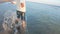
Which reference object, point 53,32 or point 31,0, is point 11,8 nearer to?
point 53,32

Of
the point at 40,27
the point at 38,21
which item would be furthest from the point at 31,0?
the point at 40,27

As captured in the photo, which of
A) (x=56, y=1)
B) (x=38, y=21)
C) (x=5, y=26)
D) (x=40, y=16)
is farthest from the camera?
(x=56, y=1)

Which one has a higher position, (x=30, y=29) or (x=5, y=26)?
(x=5, y=26)

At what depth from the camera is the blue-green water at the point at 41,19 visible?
1.34 m

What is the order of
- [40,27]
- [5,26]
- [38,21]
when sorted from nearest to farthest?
[5,26] < [40,27] < [38,21]

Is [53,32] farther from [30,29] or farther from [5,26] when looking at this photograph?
[5,26]

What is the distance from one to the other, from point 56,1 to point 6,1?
1632 mm

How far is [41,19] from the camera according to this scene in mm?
2098

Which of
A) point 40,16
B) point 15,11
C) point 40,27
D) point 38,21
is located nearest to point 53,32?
point 40,27

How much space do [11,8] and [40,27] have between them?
72 cm

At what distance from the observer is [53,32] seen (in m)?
1.69

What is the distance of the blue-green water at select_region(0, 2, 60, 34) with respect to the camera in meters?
1.34

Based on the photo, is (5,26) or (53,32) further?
(53,32)

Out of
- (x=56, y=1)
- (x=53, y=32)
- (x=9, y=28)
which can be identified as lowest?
(x=53, y=32)
